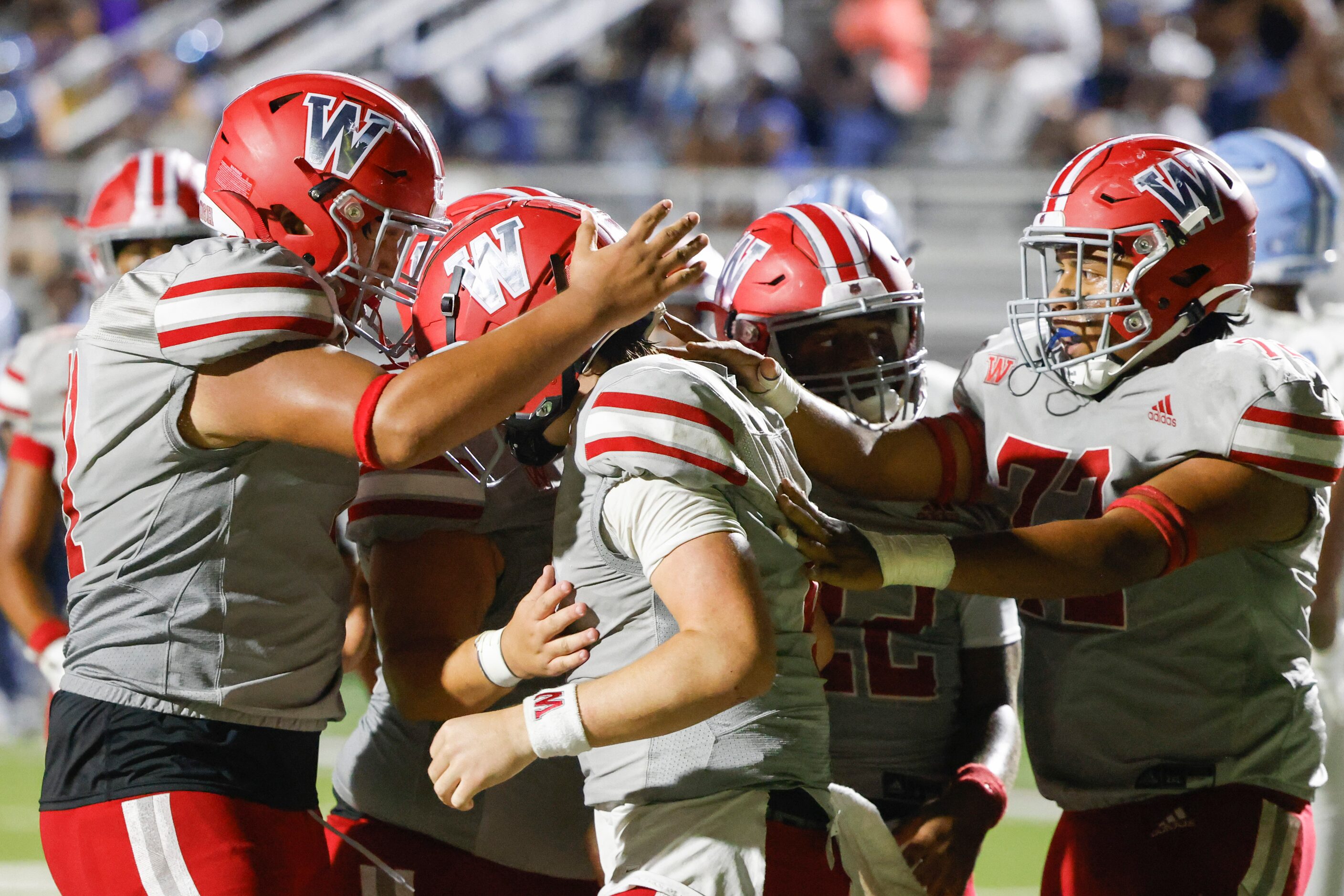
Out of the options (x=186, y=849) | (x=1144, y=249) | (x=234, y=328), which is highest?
(x=234, y=328)

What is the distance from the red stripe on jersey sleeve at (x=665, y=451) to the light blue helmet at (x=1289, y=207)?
248cm

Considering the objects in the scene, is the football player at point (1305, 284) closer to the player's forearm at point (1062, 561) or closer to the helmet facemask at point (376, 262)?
the player's forearm at point (1062, 561)

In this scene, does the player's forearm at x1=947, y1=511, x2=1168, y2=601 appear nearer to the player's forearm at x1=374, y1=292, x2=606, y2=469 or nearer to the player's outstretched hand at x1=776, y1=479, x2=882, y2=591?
the player's outstretched hand at x1=776, y1=479, x2=882, y2=591

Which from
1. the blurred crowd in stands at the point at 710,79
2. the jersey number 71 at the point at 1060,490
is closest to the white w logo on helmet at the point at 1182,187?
the jersey number 71 at the point at 1060,490

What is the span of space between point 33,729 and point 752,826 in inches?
224

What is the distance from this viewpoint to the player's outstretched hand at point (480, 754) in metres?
1.80

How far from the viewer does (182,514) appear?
203 cm

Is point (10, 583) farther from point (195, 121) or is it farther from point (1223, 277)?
point (195, 121)

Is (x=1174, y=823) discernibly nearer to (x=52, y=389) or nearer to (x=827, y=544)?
(x=827, y=544)

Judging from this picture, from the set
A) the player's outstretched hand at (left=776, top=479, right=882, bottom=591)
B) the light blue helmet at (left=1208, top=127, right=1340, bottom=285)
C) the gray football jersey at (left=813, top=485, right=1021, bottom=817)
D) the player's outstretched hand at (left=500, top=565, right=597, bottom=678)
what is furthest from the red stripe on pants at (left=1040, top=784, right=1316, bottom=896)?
the light blue helmet at (left=1208, top=127, right=1340, bottom=285)

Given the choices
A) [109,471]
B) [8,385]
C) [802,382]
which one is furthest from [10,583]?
[802,382]

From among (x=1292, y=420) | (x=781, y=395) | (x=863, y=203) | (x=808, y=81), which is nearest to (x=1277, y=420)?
(x=1292, y=420)

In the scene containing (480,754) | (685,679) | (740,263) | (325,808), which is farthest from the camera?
(325,808)

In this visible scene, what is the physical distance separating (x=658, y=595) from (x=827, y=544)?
1.03 ft
